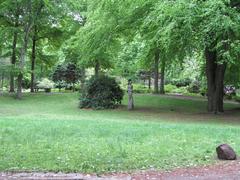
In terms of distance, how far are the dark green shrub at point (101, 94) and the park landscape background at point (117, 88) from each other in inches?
2.4

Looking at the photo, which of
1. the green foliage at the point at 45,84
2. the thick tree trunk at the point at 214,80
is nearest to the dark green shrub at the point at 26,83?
the green foliage at the point at 45,84

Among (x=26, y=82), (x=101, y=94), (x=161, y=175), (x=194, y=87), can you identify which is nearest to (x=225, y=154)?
(x=161, y=175)

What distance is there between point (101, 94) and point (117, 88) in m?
1.13

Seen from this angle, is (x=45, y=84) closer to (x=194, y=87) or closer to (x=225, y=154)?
(x=194, y=87)

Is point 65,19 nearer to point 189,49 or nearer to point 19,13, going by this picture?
point 19,13

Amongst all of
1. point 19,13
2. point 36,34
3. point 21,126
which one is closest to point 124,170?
point 21,126

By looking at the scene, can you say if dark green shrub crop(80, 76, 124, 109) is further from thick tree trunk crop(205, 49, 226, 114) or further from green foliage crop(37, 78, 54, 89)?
green foliage crop(37, 78, 54, 89)

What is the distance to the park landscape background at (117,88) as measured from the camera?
333 inches

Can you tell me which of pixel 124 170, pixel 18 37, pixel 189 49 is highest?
pixel 18 37

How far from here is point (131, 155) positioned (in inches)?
325

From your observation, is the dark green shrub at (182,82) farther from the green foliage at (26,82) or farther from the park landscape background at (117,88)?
the green foliage at (26,82)

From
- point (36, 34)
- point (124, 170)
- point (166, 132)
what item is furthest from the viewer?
point (36, 34)

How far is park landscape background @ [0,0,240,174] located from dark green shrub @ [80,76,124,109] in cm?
6

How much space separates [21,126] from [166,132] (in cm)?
458
